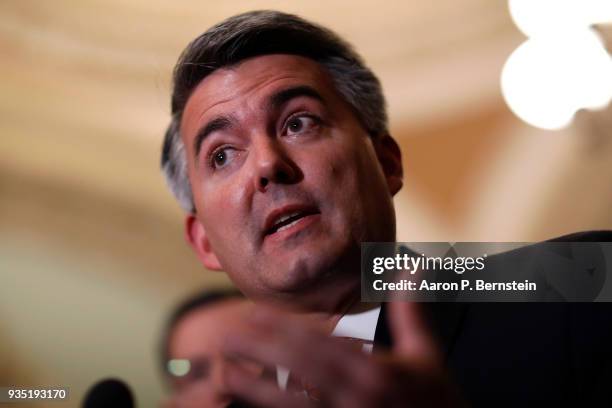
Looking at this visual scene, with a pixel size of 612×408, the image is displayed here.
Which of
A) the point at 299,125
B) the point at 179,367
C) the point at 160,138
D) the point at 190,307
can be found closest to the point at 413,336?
the point at 179,367

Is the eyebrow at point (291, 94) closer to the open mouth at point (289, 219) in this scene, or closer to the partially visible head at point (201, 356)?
the open mouth at point (289, 219)

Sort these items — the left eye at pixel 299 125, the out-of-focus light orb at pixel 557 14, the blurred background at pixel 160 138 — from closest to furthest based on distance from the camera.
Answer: the left eye at pixel 299 125
the out-of-focus light orb at pixel 557 14
the blurred background at pixel 160 138

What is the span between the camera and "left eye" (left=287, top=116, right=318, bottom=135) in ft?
5.06

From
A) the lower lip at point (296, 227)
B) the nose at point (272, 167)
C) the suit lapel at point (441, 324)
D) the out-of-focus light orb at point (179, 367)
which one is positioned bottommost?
the out-of-focus light orb at point (179, 367)

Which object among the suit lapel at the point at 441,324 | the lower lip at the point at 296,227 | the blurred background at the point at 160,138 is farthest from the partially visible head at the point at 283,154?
the blurred background at the point at 160,138

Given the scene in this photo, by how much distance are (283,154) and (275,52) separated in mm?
306

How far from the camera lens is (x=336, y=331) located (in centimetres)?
143

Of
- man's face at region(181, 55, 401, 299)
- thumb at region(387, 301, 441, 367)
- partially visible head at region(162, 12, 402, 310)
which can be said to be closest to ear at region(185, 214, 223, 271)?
partially visible head at region(162, 12, 402, 310)

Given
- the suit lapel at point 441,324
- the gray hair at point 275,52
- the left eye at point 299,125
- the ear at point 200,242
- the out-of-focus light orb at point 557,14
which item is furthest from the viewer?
the out-of-focus light orb at point 557,14

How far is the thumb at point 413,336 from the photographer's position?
31.7 inches

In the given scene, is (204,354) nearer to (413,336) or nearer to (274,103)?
(413,336)

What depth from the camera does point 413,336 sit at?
0.83 m

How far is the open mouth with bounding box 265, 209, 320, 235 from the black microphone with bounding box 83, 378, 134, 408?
1.31 ft

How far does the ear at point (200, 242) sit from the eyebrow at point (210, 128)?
0.76 ft
